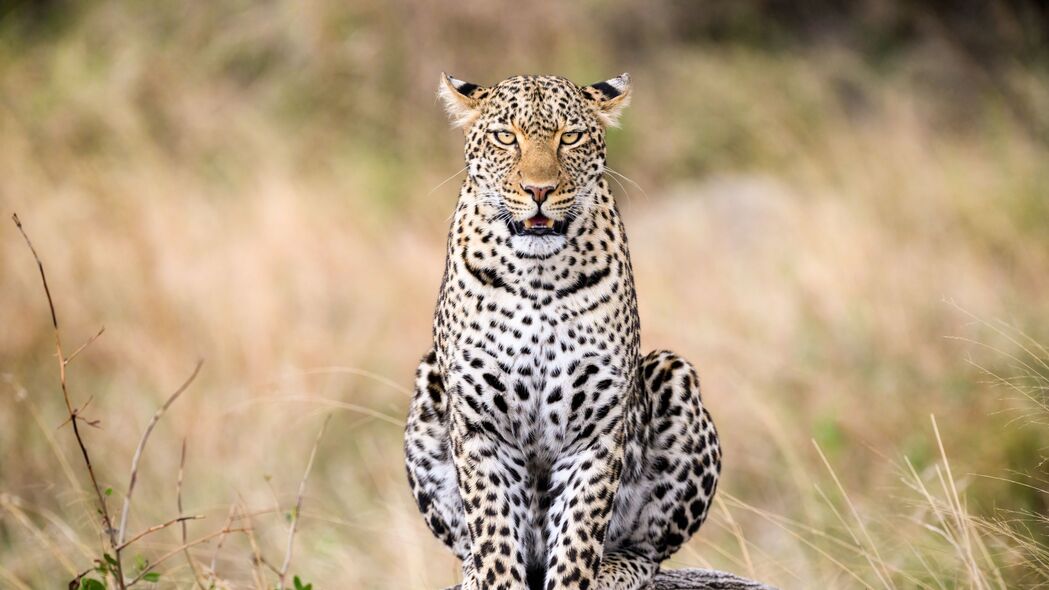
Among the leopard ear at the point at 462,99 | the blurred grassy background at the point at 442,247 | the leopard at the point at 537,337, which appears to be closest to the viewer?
the leopard at the point at 537,337

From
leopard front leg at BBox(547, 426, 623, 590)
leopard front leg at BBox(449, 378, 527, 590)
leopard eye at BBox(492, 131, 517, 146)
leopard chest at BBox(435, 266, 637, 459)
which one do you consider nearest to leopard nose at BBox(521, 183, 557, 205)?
leopard eye at BBox(492, 131, 517, 146)

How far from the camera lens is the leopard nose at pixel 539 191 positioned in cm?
516

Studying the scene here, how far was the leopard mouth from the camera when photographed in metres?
5.26

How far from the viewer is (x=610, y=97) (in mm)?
5789

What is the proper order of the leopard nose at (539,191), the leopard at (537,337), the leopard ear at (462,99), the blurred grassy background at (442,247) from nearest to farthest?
1. the leopard nose at (539,191)
2. the leopard at (537,337)
3. the leopard ear at (462,99)
4. the blurred grassy background at (442,247)

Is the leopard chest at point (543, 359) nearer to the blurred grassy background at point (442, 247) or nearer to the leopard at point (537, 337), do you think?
the leopard at point (537, 337)

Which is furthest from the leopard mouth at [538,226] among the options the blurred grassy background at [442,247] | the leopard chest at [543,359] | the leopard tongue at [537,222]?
the blurred grassy background at [442,247]

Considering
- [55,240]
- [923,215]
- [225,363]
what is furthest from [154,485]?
[923,215]

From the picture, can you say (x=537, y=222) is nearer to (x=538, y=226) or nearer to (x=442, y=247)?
(x=538, y=226)

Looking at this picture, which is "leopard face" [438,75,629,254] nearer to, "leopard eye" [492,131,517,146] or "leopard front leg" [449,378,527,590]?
"leopard eye" [492,131,517,146]

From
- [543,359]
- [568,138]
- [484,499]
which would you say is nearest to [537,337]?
[543,359]

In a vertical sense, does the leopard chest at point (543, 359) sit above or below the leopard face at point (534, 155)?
below

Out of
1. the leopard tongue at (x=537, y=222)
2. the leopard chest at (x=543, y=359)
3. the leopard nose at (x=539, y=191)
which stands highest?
the leopard nose at (x=539, y=191)

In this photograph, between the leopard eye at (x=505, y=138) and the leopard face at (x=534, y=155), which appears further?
the leopard eye at (x=505, y=138)
